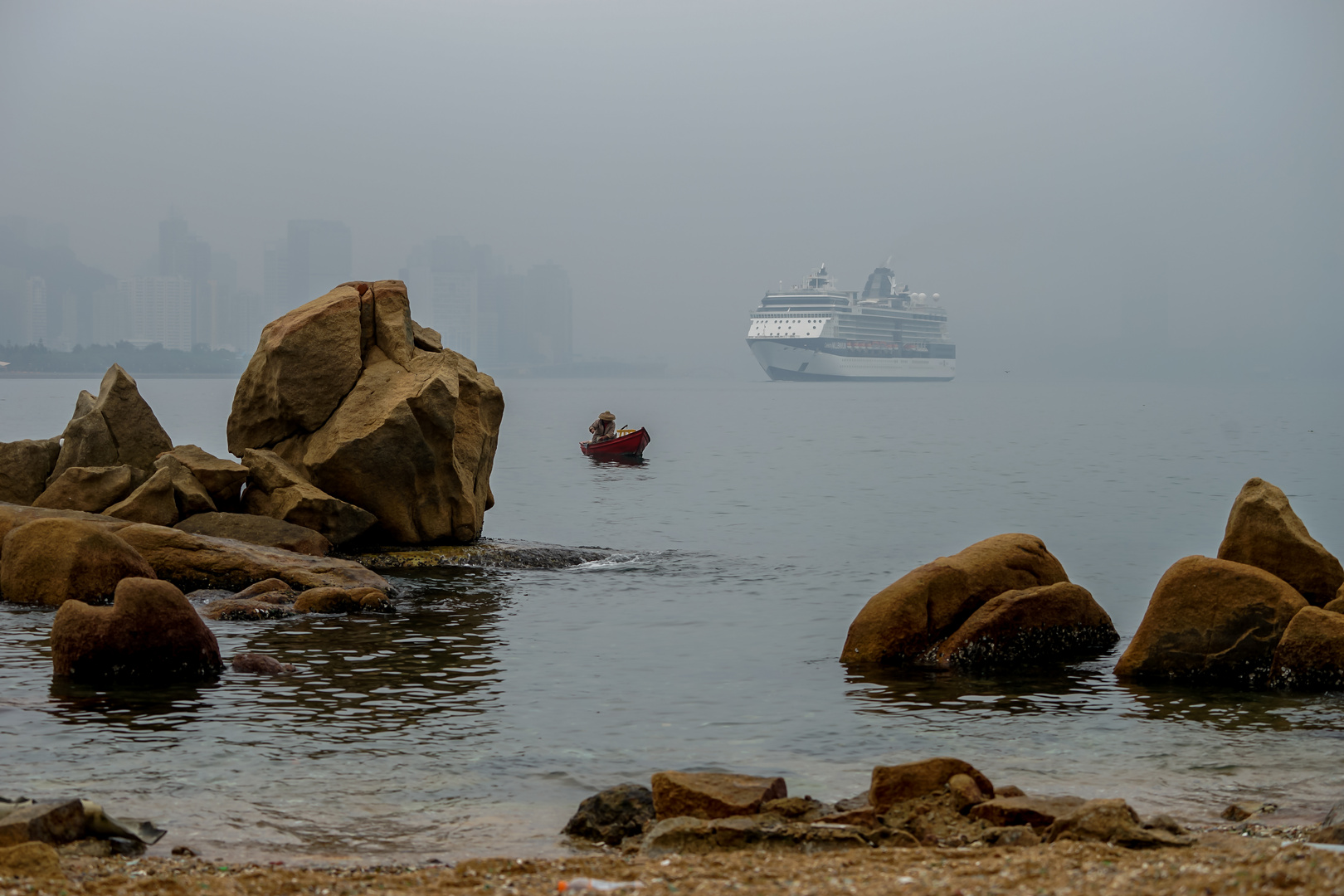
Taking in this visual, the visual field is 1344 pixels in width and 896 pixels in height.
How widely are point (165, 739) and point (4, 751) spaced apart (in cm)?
123

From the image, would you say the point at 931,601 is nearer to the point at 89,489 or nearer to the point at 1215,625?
the point at 1215,625

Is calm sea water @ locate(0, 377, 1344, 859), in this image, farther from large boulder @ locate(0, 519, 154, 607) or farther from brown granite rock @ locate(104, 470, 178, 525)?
brown granite rock @ locate(104, 470, 178, 525)

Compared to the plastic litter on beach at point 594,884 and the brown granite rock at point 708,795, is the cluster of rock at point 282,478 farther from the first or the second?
the plastic litter on beach at point 594,884

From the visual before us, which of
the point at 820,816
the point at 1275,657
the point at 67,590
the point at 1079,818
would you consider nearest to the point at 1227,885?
the point at 1079,818

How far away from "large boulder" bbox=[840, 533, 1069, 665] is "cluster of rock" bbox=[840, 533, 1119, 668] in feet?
0.03

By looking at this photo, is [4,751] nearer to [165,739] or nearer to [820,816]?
[165,739]

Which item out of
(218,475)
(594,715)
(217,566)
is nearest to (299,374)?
(218,475)

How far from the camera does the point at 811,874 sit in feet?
21.4

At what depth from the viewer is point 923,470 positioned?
53281 mm

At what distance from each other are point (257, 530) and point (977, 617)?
38.1 feet

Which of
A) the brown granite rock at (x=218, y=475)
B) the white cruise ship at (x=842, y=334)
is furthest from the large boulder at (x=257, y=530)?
the white cruise ship at (x=842, y=334)

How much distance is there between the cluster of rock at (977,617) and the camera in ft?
47.1

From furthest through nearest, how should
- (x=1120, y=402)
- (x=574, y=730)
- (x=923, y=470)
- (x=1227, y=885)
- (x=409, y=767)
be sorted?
1. (x=1120, y=402)
2. (x=923, y=470)
3. (x=574, y=730)
4. (x=409, y=767)
5. (x=1227, y=885)

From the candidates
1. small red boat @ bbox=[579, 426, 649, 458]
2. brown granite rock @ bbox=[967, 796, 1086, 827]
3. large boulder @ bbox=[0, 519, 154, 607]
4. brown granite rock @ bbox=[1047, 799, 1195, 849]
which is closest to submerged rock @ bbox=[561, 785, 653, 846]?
brown granite rock @ bbox=[967, 796, 1086, 827]
